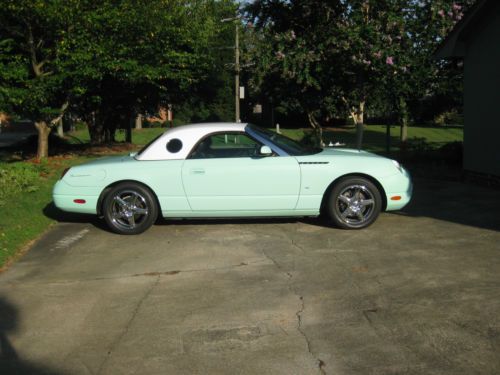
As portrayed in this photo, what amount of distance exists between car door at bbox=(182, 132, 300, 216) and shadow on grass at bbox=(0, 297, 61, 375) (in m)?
3.05

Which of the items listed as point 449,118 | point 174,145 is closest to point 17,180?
point 174,145

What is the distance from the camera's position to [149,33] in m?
15.5

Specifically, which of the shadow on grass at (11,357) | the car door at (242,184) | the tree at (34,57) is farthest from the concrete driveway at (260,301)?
the tree at (34,57)

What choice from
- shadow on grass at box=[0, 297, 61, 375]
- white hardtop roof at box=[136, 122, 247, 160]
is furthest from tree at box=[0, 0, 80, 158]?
shadow on grass at box=[0, 297, 61, 375]

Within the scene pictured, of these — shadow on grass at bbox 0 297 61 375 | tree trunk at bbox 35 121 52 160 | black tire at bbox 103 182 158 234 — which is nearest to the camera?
shadow on grass at bbox 0 297 61 375

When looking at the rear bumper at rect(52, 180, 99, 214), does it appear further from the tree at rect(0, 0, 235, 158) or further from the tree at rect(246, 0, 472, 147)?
the tree at rect(246, 0, 472, 147)

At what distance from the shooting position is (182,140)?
24.7 feet

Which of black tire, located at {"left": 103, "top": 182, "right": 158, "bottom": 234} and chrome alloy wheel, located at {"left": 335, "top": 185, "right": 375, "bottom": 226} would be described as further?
black tire, located at {"left": 103, "top": 182, "right": 158, "bottom": 234}

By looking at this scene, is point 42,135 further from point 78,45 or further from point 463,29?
point 463,29

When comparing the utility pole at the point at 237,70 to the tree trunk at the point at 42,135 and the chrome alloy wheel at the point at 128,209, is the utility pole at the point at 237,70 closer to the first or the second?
the tree trunk at the point at 42,135

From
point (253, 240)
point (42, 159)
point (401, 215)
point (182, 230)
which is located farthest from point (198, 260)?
point (42, 159)

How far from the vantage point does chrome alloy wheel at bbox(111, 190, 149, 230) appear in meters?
7.43

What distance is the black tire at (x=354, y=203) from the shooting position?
727 centimetres

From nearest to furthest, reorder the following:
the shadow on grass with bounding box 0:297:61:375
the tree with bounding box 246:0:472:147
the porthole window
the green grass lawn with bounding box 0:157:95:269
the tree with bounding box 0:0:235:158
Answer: the shadow on grass with bounding box 0:297:61:375
the green grass lawn with bounding box 0:157:95:269
the porthole window
the tree with bounding box 0:0:235:158
the tree with bounding box 246:0:472:147
